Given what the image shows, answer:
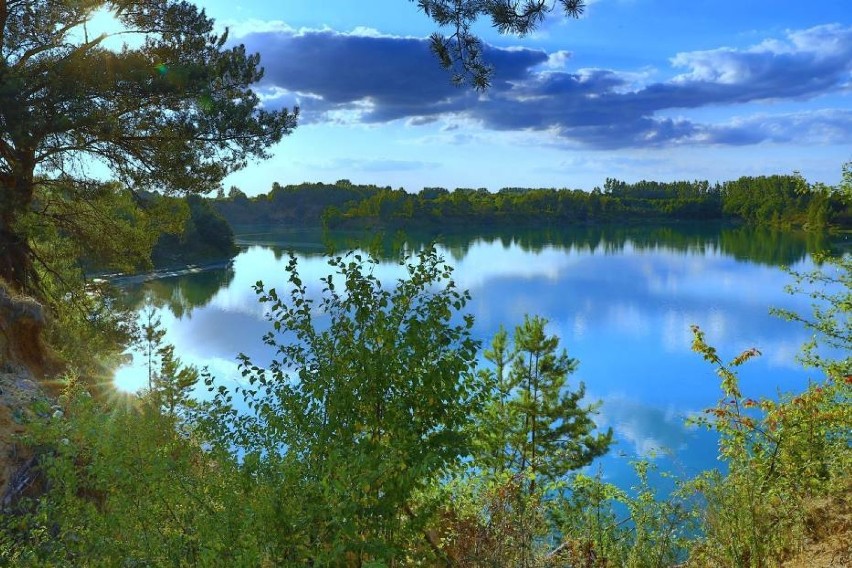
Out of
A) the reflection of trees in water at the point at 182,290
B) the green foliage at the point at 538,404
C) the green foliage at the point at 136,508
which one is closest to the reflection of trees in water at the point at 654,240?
the reflection of trees in water at the point at 182,290

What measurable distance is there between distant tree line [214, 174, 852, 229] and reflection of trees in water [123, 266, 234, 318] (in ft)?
124

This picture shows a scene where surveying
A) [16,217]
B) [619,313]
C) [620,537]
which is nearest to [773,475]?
[620,537]

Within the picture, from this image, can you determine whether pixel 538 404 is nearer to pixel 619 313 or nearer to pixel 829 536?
pixel 829 536

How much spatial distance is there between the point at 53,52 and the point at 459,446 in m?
10.9

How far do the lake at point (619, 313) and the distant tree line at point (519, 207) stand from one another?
86.6 feet

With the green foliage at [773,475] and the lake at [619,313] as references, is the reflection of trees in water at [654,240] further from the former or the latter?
the green foliage at [773,475]

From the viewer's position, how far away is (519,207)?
122 metres

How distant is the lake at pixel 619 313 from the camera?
21.0 metres

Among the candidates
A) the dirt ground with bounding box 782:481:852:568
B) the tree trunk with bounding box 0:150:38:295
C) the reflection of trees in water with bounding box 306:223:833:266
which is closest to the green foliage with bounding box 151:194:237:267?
the reflection of trees in water with bounding box 306:223:833:266

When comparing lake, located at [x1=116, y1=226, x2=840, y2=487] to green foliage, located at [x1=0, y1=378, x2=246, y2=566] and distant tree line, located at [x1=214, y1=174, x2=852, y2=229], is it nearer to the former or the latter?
green foliage, located at [x1=0, y1=378, x2=246, y2=566]

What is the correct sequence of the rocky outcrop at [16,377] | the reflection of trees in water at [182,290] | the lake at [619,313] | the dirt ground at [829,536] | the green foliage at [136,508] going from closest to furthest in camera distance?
the green foliage at [136,508]
the dirt ground at [829,536]
the rocky outcrop at [16,377]
the lake at [619,313]
the reflection of trees in water at [182,290]

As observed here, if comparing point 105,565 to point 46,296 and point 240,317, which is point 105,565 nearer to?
point 46,296

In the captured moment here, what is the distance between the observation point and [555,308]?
130 feet

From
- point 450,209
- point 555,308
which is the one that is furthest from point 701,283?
point 450,209
